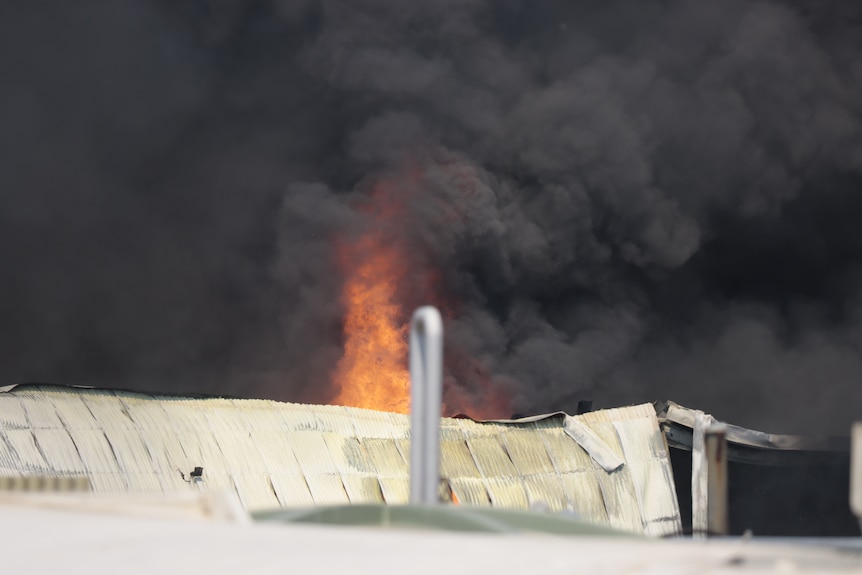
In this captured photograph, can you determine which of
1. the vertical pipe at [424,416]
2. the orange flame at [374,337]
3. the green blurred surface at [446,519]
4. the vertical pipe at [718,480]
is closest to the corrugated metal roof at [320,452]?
the vertical pipe at [718,480]

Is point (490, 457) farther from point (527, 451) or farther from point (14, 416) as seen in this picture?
point (14, 416)

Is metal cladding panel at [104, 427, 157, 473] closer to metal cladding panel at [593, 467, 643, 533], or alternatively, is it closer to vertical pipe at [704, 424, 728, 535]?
metal cladding panel at [593, 467, 643, 533]

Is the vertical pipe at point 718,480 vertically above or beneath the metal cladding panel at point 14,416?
beneath

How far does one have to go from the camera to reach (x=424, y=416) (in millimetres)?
7453

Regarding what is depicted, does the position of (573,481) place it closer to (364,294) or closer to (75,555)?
(75,555)

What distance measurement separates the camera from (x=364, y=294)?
6366cm

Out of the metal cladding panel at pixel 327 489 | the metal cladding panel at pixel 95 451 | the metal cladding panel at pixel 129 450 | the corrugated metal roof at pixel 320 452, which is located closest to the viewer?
the metal cladding panel at pixel 95 451

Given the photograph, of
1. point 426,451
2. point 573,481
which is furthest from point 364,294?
point 426,451

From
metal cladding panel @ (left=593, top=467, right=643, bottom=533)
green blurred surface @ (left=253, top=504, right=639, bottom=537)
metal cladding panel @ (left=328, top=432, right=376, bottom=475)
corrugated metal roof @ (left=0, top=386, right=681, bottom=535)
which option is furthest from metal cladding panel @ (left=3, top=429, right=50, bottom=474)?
green blurred surface @ (left=253, top=504, right=639, bottom=537)

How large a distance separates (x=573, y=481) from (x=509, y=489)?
2.21 meters

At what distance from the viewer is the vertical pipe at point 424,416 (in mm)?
7293

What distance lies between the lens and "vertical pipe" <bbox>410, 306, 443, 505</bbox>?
729 cm

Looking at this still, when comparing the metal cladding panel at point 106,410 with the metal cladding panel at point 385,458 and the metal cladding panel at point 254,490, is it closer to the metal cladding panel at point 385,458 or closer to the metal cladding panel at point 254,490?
the metal cladding panel at point 254,490

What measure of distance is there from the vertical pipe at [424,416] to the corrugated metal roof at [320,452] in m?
14.6
